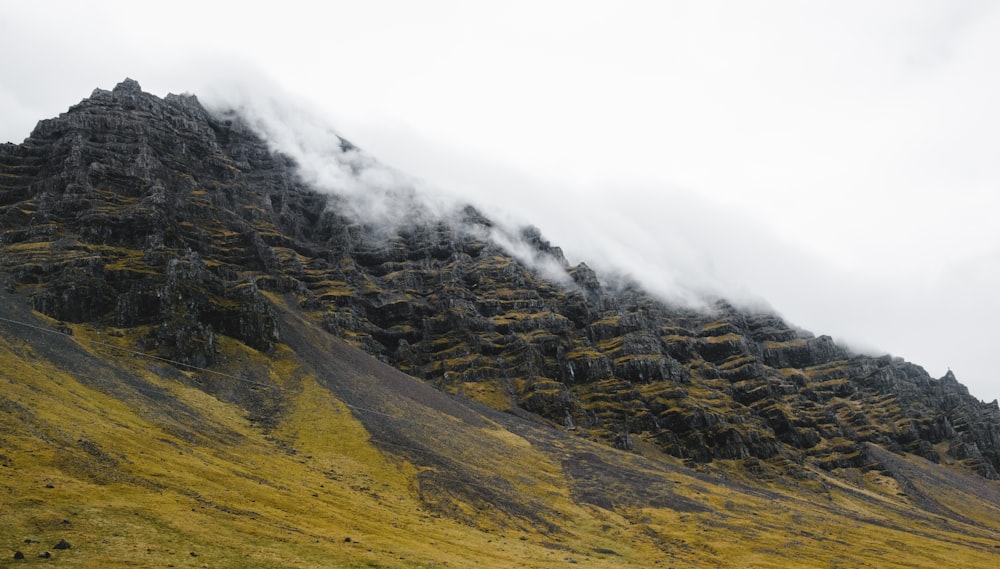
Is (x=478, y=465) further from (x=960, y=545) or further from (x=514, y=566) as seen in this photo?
(x=960, y=545)

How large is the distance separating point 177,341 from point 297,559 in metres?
144

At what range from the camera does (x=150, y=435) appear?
348 feet

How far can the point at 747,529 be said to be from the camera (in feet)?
505

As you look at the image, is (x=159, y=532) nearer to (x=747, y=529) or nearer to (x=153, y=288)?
(x=747, y=529)

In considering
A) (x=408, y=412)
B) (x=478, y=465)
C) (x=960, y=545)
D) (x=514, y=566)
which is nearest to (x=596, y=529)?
(x=478, y=465)

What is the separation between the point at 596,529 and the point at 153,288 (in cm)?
16026

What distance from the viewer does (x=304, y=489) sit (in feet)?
342

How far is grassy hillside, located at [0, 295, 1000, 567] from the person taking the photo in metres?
58.8

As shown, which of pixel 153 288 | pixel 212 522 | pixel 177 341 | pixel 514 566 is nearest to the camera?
pixel 212 522

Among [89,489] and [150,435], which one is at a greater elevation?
[89,489]

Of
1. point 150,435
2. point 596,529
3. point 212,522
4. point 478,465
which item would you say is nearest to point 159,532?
point 212,522

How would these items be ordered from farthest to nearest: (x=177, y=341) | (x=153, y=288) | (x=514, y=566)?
(x=153, y=288)
(x=177, y=341)
(x=514, y=566)

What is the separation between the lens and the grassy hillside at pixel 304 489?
58.8 meters

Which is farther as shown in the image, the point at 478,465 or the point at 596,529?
the point at 478,465
